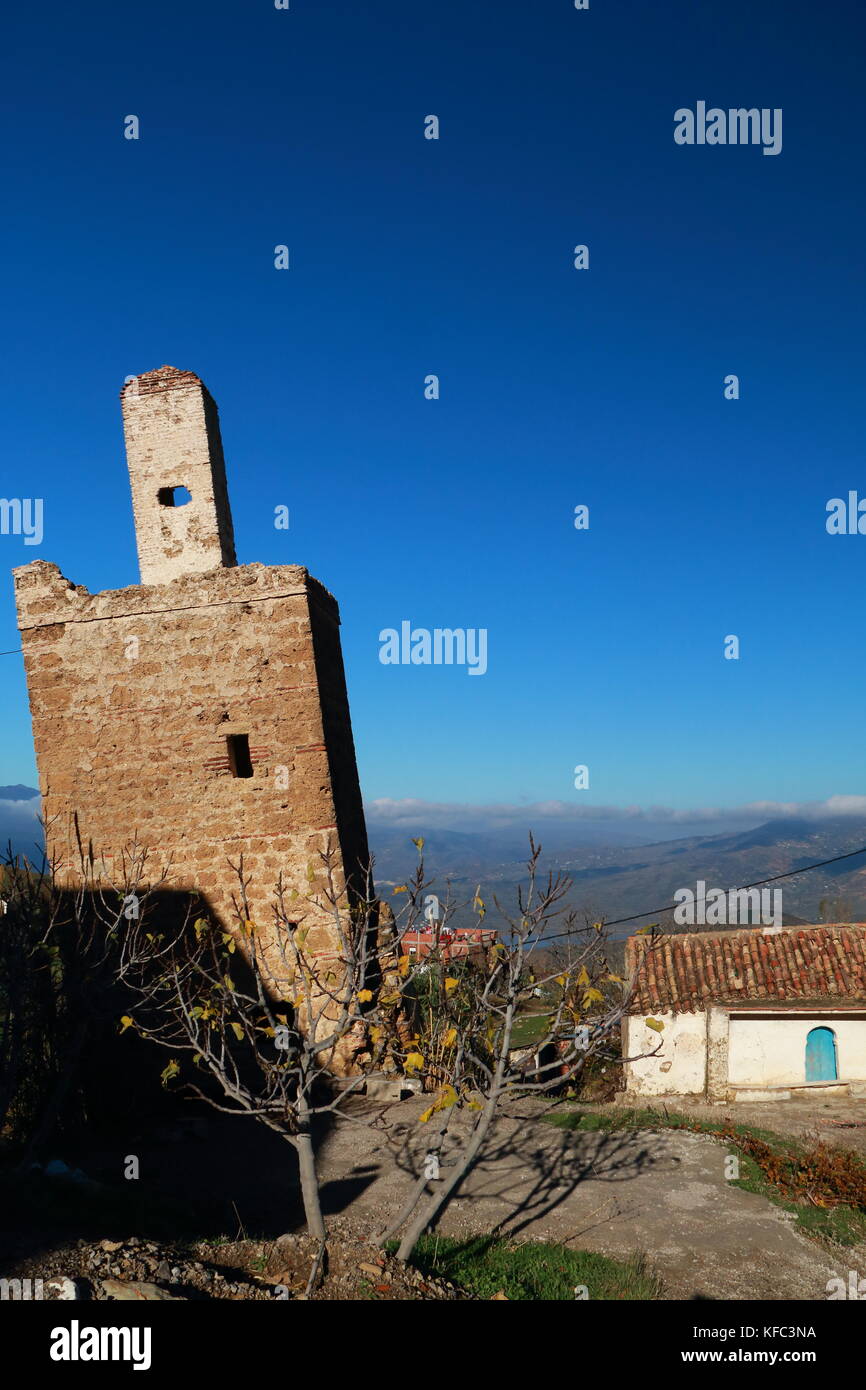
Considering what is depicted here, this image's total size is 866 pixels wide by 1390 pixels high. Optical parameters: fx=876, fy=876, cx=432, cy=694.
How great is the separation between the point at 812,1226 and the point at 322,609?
942 cm

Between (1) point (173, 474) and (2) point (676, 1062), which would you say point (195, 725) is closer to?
(1) point (173, 474)

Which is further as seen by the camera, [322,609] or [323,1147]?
[322,609]

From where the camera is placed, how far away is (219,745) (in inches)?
467

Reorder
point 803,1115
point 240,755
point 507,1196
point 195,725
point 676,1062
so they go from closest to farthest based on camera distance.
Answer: point 507,1196 → point 195,725 → point 240,755 → point 803,1115 → point 676,1062

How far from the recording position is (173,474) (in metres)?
12.6

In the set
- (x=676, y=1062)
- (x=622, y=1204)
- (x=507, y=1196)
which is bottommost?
(x=676, y=1062)

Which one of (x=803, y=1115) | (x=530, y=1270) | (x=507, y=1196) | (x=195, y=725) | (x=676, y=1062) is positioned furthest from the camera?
(x=676, y=1062)

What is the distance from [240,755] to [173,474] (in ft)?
13.7

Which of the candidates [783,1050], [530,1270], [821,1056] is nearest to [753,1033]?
[783,1050]
